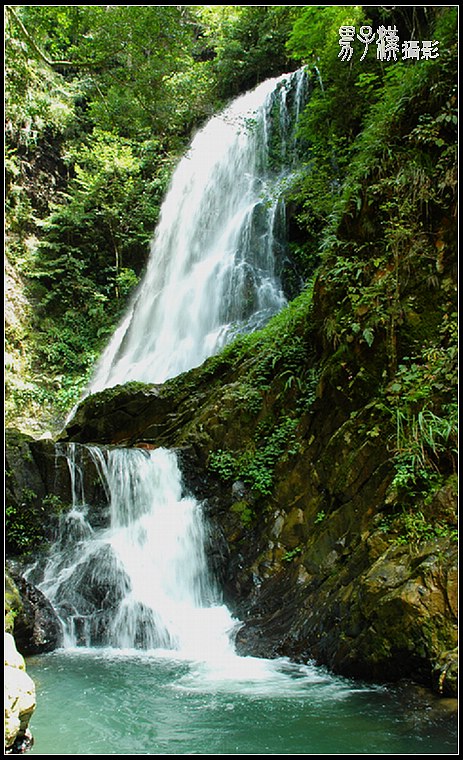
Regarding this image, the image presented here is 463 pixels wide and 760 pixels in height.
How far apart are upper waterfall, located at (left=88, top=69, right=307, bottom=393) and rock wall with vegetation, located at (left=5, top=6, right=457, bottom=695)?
306 cm

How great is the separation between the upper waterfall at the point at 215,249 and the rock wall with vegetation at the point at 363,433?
3056 millimetres

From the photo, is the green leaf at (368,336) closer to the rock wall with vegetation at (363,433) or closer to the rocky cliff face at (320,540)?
the rock wall with vegetation at (363,433)

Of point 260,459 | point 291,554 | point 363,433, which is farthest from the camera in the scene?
point 260,459

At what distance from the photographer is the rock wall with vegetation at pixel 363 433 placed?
15.9ft

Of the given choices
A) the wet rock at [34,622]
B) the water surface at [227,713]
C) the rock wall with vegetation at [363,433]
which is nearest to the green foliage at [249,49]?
the rock wall with vegetation at [363,433]

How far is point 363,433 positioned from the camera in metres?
6.14

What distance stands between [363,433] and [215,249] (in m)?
9.40

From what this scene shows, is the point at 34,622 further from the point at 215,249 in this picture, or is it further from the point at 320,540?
the point at 215,249

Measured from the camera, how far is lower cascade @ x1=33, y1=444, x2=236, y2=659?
6543 mm

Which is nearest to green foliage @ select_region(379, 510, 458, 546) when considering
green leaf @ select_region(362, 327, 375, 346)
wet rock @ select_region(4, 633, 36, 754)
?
green leaf @ select_region(362, 327, 375, 346)

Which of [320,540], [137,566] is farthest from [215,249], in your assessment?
[320,540]

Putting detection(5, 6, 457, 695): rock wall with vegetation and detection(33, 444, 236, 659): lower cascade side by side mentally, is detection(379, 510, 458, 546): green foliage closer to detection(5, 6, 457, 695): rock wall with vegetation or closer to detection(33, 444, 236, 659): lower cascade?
detection(5, 6, 457, 695): rock wall with vegetation

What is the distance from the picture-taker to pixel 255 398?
8.38m

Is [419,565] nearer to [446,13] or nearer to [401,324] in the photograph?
[401,324]
